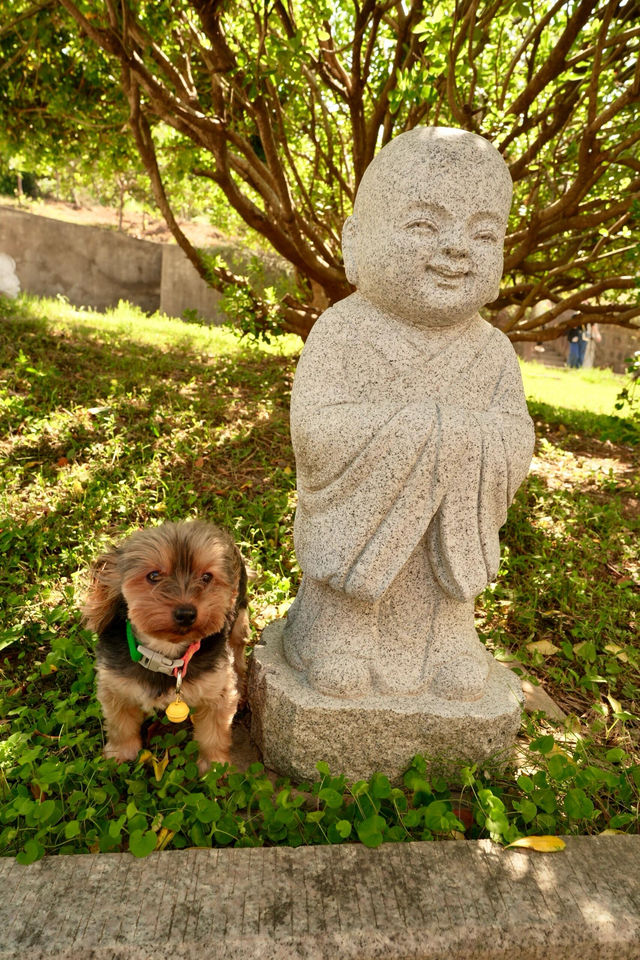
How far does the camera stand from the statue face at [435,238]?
2.10 metres

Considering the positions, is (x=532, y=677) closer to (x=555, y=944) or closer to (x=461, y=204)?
(x=555, y=944)

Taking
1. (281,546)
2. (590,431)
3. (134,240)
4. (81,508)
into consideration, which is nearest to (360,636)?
(281,546)

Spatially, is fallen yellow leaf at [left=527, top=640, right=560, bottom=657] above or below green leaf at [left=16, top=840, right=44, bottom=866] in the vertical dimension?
below

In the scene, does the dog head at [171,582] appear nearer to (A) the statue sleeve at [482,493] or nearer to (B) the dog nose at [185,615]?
(B) the dog nose at [185,615]

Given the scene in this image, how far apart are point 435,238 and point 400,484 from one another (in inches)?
32.6

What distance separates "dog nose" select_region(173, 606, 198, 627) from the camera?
2088mm

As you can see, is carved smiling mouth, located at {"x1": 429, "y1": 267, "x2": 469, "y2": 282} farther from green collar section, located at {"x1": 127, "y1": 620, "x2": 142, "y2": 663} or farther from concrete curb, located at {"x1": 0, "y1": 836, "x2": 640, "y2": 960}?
concrete curb, located at {"x1": 0, "y1": 836, "x2": 640, "y2": 960}

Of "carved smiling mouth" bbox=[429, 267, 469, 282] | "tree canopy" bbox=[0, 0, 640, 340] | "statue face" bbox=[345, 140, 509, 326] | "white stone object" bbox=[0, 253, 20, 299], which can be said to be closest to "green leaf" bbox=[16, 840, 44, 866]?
"statue face" bbox=[345, 140, 509, 326]

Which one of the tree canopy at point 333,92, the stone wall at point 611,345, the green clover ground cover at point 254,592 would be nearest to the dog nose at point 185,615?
the green clover ground cover at point 254,592

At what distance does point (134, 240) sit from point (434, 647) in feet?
42.6

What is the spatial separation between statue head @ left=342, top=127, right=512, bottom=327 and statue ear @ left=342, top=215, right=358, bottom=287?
134mm

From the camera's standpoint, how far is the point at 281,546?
4285 millimetres

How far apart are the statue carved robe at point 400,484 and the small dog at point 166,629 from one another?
354 mm

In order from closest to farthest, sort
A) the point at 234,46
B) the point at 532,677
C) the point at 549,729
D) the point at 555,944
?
the point at 555,944 → the point at 549,729 → the point at 532,677 → the point at 234,46
